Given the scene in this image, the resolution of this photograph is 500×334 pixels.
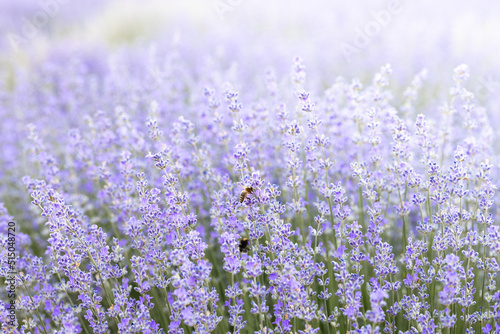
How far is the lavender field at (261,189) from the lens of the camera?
7.61 ft

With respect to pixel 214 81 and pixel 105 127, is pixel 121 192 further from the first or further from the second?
pixel 214 81

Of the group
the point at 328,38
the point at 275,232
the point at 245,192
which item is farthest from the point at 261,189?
the point at 328,38

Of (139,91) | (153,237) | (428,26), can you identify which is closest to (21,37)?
(139,91)

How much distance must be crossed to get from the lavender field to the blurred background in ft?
0.23

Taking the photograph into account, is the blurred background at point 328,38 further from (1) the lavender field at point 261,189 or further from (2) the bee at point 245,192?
(2) the bee at point 245,192

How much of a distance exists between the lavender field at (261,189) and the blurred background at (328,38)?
0.07 meters

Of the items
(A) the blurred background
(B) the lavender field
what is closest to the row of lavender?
(B) the lavender field

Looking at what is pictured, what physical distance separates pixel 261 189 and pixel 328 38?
23.1 ft

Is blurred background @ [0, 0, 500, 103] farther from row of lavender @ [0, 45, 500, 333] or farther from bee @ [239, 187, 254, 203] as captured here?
bee @ [239, 187, 254, 203]

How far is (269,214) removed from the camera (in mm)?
2451

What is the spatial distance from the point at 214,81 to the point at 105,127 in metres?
1.77

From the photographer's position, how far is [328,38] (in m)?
8.77

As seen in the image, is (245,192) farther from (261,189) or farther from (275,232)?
(275,232)

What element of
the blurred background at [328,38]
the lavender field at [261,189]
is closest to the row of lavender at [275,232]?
the lavender field at [261,189]
